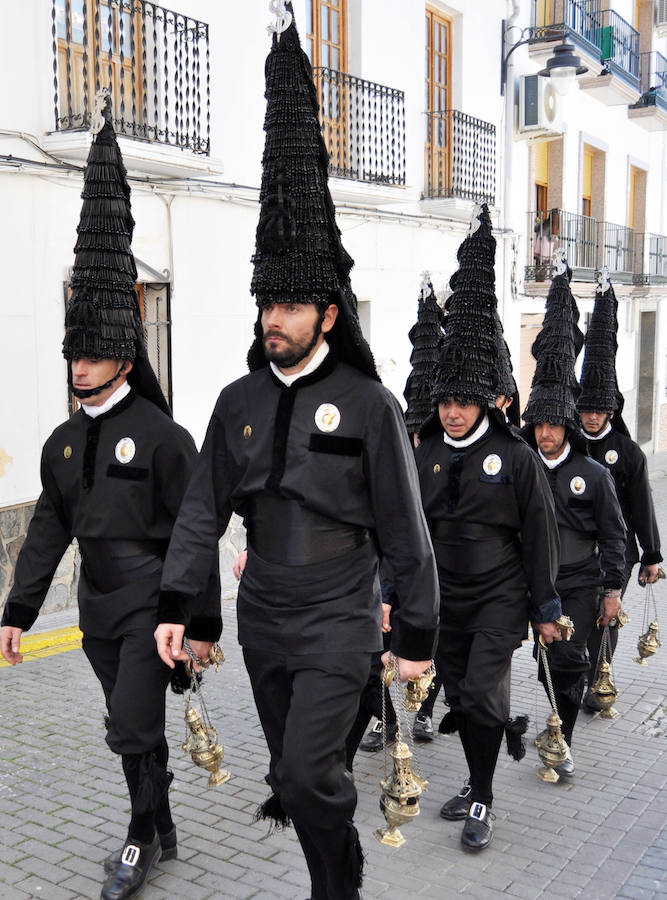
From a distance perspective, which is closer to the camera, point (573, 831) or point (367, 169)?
point (573, 831)

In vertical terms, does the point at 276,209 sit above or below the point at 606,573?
above

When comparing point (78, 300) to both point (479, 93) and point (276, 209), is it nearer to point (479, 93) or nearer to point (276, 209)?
point (276, 209)

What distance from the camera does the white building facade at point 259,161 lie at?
28.6ft

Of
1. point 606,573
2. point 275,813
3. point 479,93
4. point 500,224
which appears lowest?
point 275,813

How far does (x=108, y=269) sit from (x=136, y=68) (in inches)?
233

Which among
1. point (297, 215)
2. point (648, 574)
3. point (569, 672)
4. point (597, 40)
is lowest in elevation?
point (569, 672)

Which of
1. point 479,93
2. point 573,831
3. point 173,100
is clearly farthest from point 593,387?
point 479,93

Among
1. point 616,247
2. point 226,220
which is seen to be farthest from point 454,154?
point 616,247

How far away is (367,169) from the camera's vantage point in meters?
13.3

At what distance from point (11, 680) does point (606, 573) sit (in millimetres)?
3942

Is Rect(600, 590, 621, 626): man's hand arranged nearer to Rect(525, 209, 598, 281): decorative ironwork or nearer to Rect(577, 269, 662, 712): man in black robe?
Rect(577, 269, 662, 712): man in black robe

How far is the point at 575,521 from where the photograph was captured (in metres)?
6.15

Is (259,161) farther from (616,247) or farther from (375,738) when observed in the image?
(616,247)

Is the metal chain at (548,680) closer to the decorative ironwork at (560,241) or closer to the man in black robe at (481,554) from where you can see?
the man in black robe at (481,554)
